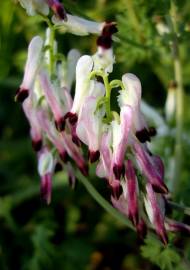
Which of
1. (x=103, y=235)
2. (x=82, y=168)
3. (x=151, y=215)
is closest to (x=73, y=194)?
(x=103, y=235)

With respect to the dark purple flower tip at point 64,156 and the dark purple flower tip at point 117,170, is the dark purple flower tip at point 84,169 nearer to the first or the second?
the dark purple flower tip at point 64,156

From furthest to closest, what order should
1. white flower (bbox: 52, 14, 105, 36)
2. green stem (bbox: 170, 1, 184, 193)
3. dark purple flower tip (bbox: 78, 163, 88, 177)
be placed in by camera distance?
1. green stem (bbox: 170, 1, 184, 193)
2. dark purple flower tip (bbox: 78, 163, 88, 177)
3. white flower (bbox: 52, 14, 105, 36)

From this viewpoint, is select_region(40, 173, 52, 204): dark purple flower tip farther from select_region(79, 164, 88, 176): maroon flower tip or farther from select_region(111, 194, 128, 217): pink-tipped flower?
select_region(111, 194, 128, 217): pink-tipped flower

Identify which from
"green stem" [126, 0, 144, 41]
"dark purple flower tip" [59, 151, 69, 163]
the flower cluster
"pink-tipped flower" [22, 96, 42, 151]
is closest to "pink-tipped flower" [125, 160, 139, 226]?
the flower cluster

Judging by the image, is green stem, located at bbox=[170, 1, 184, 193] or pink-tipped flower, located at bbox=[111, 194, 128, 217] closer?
pink-tipped flower, located at bbox=[111, 194, 128, 217]

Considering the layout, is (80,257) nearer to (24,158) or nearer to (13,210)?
(13,210)

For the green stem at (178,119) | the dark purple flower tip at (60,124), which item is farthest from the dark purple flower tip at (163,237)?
the green stem at (178,119)
